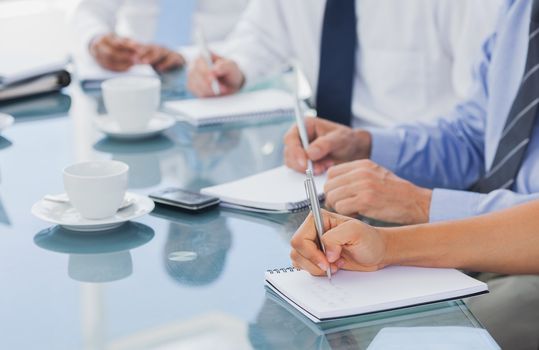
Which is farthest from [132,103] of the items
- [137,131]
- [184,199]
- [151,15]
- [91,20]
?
[151,15]

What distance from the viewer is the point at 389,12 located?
2.25m

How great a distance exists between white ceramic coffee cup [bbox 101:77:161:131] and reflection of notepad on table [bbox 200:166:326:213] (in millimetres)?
371

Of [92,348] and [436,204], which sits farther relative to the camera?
[436,204]

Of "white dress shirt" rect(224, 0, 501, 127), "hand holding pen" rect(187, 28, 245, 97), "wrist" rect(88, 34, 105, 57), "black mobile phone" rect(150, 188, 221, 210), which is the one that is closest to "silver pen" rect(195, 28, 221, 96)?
"hand holding pen" rect(187, 28, 245, 97)

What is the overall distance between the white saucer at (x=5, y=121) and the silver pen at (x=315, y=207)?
0.99m

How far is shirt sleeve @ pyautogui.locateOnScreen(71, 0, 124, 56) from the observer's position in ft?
8.75

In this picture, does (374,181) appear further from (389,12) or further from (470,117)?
(389,12)

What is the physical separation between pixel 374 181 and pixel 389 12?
0.90 m

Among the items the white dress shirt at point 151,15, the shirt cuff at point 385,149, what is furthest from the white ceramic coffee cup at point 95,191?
the white dress shirt at point 151,15

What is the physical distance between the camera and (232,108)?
6.89ft

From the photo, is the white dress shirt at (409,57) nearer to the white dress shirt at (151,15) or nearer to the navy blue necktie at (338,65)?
the navy blue necktie at (338,65)

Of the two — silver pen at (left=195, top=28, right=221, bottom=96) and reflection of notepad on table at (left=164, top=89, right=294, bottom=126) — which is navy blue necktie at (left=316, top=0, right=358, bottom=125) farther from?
silver pen at (left=195, top=28, right=221, bottom=96)

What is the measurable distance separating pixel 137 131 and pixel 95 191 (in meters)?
0.56

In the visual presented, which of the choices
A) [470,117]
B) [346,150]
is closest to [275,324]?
[346,150]
